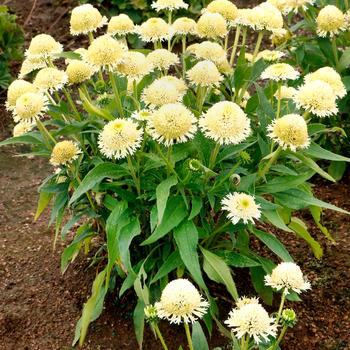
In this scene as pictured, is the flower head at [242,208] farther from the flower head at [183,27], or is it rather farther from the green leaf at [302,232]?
the flower head at [183,27]

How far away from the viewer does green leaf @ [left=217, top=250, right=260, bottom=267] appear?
285 centimetres

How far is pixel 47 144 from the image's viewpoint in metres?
2.91

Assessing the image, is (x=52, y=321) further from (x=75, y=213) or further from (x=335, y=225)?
(x=335, y=225)

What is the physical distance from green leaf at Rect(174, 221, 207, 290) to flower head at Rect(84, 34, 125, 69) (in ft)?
2.33

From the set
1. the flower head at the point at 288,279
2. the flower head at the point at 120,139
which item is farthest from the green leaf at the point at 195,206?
the flower head at the point at 288,279

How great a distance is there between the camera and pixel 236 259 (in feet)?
9.46

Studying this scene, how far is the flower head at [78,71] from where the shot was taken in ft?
9.43

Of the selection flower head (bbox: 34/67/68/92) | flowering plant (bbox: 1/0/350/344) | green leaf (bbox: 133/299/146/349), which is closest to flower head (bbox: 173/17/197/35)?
flowering plant (bbox: 1/0/350/344)

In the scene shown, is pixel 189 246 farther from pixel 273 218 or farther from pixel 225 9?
pixel 225 9

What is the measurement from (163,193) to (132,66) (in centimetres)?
60

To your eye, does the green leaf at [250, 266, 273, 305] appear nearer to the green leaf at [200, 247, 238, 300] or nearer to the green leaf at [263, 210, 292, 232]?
the green leaf at [200, 247, 238, 300]

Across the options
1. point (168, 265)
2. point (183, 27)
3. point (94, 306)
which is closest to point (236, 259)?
point (168, 265)

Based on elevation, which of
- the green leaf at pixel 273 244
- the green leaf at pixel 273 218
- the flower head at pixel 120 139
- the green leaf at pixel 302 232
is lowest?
the green leaf at pixel 302 232

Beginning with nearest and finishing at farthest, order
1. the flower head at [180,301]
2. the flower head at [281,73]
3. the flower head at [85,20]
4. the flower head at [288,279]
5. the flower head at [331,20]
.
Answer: the flower head at [180,301] → the flower head at [288,279] → the flower head at [281,73] → the flower head at [85,20] → the flower head at [331,20]
